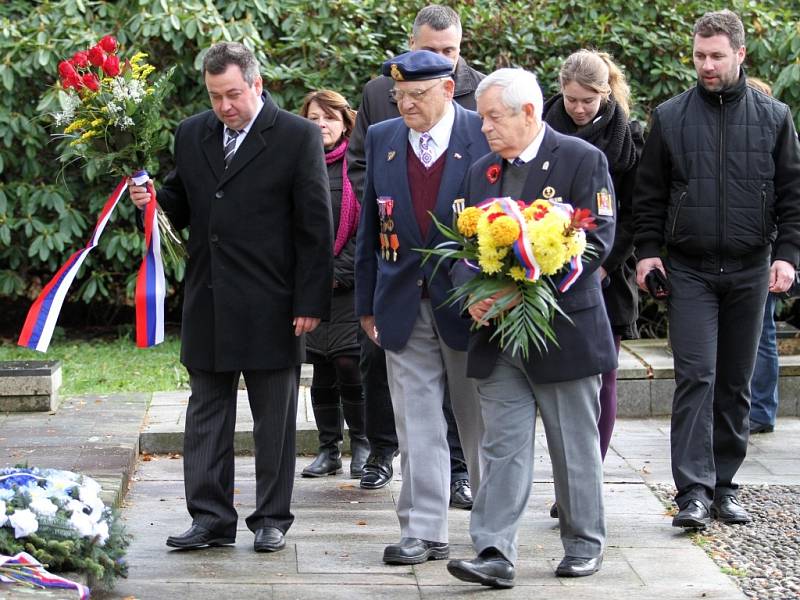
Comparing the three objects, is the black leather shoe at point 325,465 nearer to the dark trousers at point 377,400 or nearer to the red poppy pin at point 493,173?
the dark trousers at point 377,400

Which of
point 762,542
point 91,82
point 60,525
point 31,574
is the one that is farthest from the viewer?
point 762,542

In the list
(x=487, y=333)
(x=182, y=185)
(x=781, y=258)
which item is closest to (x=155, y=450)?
(x=182, y=185)

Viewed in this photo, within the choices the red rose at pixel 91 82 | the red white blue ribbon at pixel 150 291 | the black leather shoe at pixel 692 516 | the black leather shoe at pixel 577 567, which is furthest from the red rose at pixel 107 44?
the black leather shoe at pixel 692 516

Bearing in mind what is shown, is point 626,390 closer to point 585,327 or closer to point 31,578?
point 585,327

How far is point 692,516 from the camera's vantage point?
5.75m

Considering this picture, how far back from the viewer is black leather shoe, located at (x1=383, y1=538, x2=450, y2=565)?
5.26 meters

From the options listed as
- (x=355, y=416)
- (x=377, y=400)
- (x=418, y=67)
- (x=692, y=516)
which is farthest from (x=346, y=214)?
(x=692, y=516)

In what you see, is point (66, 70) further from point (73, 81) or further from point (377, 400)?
point (377, 400)

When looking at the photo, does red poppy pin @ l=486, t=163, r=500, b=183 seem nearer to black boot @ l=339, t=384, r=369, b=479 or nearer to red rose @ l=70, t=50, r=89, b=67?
red rose @ l=70, t=50, r=89, b=67

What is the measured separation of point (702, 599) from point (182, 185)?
2.61 metres

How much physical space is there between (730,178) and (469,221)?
1.57m

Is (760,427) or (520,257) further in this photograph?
A: (760,427)

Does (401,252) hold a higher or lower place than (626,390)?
higher

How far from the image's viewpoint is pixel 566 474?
202 inches
